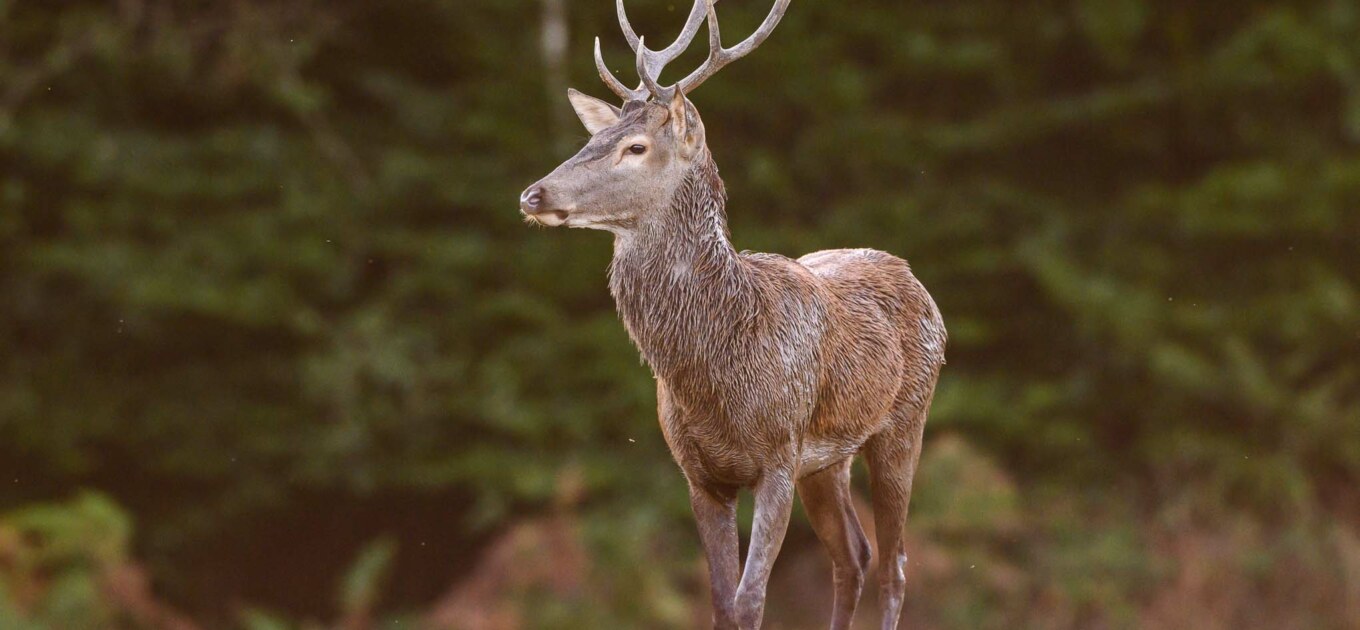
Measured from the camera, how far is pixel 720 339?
3629 millimetres

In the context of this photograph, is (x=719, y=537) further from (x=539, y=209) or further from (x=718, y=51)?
(x=718, y=51)

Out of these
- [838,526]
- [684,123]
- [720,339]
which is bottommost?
[838,526]

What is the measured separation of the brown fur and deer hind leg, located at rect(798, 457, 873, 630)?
24 cm

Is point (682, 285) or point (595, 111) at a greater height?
point (595, 111)

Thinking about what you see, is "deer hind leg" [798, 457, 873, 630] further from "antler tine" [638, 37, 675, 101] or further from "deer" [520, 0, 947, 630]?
"antler tine" [638, 37, 675, 101]

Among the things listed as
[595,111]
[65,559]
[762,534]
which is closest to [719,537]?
[762,534]

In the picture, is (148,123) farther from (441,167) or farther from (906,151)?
(906,151)

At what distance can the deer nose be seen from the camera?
3.49 metres

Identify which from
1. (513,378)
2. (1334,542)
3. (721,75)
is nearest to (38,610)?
(513,378)

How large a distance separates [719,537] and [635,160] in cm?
84

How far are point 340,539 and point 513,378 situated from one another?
330 centimetres

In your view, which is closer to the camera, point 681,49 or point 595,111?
point 681,49

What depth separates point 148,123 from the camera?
48.2ft

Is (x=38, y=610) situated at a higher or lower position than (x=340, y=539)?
higher
